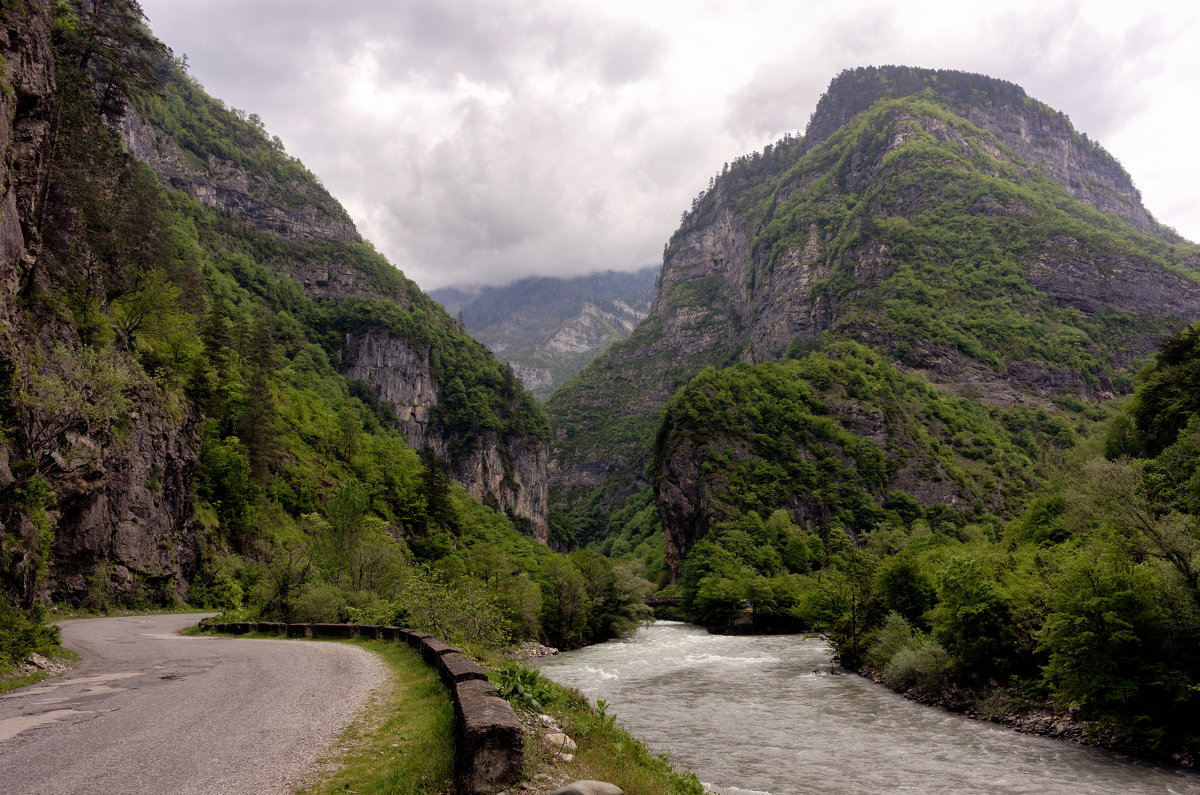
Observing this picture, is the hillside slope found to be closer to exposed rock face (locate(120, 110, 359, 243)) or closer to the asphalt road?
exposed rock face (locate(120, 110, 359, 243))

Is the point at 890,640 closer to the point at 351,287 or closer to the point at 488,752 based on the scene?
the point at 488,752

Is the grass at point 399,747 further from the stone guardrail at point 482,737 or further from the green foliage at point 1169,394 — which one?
the green foliage at point 1169,394

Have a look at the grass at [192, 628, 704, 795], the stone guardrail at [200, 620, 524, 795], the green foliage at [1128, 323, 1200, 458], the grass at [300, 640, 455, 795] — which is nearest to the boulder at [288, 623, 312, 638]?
the grass at [192, 628, 704, 795]

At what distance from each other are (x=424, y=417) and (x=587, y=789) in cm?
14190

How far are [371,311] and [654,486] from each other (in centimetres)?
7848

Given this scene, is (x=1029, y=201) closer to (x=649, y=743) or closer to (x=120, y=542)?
(x=649, y=743)

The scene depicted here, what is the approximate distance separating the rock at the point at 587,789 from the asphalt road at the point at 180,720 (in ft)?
11.5

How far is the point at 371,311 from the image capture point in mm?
138500

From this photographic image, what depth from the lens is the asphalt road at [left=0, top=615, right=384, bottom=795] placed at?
7426mm

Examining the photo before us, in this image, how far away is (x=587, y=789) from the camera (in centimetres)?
695

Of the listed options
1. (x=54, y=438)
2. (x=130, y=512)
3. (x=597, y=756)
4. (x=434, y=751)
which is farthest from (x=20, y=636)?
(x=130, y=512)

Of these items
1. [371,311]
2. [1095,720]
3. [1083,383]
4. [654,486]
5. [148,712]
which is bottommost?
[1095,720]

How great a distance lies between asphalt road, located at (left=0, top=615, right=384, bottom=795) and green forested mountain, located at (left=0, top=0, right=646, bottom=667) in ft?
14.0

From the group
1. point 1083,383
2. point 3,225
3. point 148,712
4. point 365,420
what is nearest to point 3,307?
point 3,225
